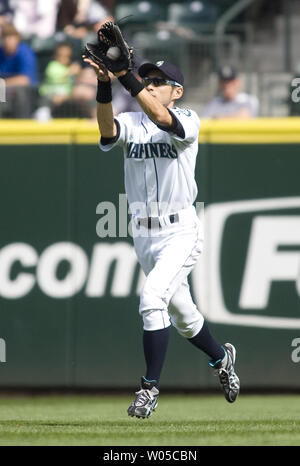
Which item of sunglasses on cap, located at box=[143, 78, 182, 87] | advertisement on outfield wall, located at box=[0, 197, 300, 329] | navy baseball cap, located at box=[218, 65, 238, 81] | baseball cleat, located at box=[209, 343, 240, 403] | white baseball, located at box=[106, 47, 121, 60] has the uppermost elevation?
navy baseball cap, located at box=[218, 65, 238, 81]

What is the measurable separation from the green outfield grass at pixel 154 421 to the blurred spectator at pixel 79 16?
456 centimetres

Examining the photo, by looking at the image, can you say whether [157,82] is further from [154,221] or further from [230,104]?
[230,104]

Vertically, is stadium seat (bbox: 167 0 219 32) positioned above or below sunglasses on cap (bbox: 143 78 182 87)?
above

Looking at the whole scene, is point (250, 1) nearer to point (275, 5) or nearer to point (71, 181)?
point (275, 5)

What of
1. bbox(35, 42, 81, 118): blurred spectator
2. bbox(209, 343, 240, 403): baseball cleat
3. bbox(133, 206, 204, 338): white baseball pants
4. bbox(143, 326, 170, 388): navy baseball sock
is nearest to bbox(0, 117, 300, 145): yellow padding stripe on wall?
bbox(35, 42, 81, 118): blurred spectator

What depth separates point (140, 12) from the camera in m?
11.4

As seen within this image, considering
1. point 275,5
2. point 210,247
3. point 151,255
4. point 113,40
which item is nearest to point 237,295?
point 210,247

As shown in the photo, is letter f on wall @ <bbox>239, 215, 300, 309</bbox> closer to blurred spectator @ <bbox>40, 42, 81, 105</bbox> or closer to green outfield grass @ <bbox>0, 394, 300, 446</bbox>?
green outfield grass @ <bbox>0, 394, 300, 446</bbox>

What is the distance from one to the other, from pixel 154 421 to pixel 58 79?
4747 mm

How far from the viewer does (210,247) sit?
7398 mm


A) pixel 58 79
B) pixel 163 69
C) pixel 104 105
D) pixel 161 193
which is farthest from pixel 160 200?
pixel 58 79

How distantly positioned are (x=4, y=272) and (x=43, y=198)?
625 millimetres

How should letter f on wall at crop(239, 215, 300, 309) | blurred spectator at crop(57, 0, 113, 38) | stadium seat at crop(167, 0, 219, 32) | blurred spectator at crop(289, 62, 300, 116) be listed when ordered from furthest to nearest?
stadium seat at crop(167, 0, 219, 32)
blurred spectator at crop(57, 0, 113, 38)
blurred spectator at crop(289, 62, 300, 116)
letter f on wall at crop(239, 215, 300, 309)

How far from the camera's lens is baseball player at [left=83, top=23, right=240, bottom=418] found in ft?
17.4
